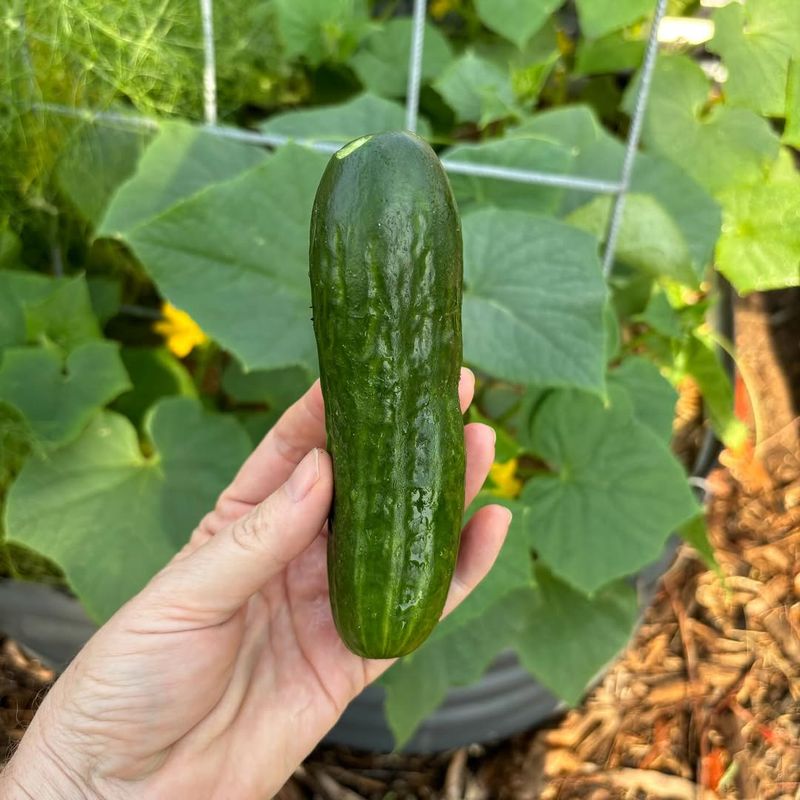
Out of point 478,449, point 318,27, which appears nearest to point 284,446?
point 478,449

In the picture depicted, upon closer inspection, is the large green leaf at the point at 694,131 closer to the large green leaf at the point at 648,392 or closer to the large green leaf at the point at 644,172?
the large green leaf at the point at 644,172

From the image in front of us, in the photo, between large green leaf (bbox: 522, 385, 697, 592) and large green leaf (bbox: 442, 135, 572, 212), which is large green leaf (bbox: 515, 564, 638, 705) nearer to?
large green leaf (bbox: 522, 385, 697, 592)

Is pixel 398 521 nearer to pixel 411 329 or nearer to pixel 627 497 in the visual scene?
pixel 411 329

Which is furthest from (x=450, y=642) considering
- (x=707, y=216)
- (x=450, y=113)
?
(x=450, y=113)

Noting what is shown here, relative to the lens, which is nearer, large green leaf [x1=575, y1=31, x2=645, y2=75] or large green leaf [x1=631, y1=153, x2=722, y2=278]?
large green leaf [x1=631, y1=153, x2=722, y2=278]

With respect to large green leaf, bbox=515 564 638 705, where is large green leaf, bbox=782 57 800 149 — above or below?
above

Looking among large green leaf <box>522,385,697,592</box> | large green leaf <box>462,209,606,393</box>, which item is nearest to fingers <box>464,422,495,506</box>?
large green leaf <box>462,209,606,393</box>
